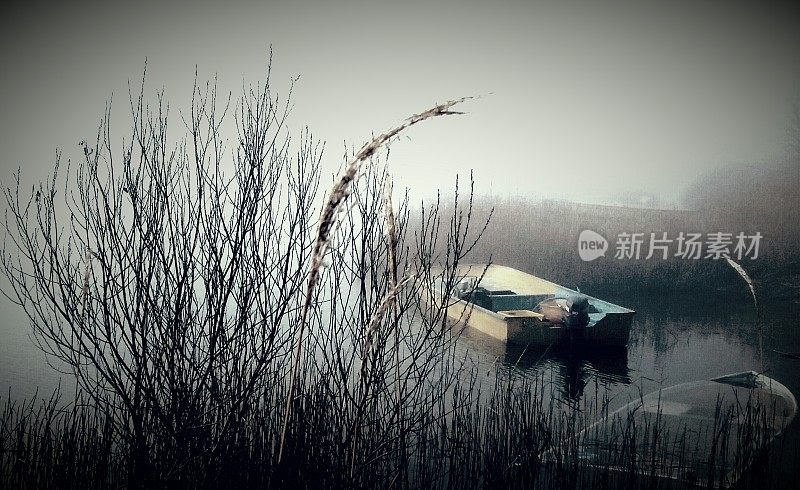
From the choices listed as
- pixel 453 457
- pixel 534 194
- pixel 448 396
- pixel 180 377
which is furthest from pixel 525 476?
pixel 534 194

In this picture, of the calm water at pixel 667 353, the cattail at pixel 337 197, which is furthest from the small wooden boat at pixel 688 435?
the cattail at pixel 337 197

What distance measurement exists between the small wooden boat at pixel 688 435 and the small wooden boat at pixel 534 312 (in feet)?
1.47

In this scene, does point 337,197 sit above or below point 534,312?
above

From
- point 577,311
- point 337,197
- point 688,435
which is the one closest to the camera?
point 337,197

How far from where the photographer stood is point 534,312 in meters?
3.58

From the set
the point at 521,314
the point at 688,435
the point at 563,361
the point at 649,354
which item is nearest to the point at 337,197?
the point at 521,314

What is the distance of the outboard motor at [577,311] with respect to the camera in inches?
141

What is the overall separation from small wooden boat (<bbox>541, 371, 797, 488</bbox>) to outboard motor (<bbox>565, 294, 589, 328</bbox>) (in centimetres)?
51

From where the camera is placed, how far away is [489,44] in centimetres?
343

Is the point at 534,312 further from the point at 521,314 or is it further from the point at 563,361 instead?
the point at 563,361

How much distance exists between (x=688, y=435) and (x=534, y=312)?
99 centimetres

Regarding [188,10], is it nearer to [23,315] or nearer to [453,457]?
[23,315]

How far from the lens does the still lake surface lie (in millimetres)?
3416
